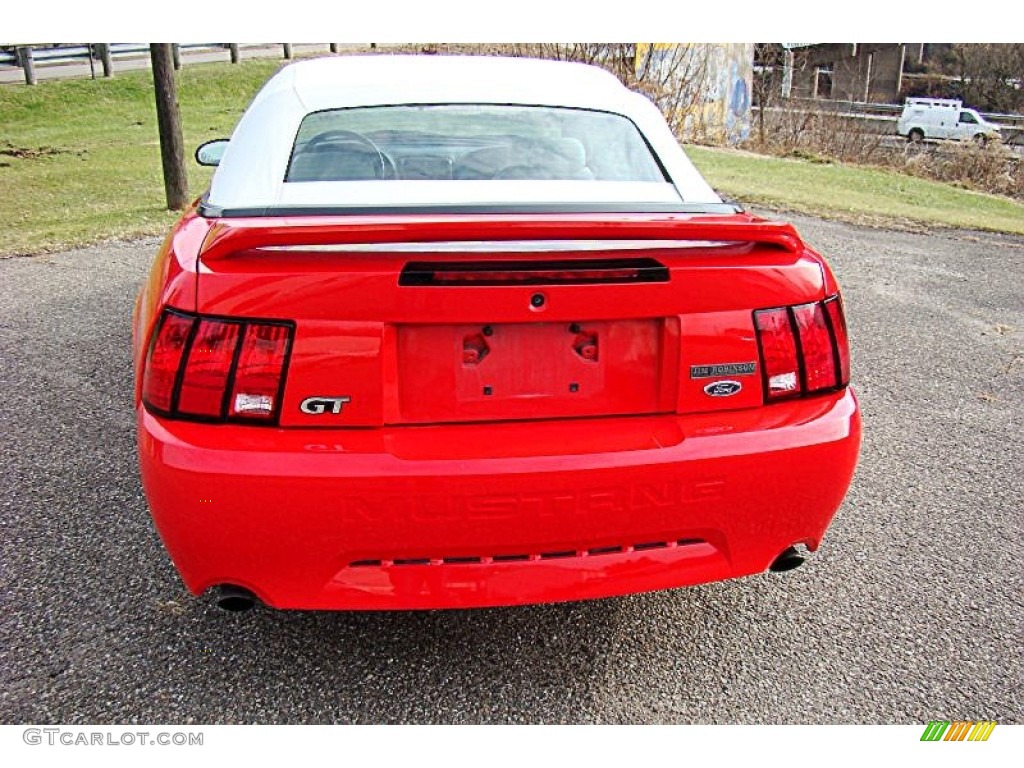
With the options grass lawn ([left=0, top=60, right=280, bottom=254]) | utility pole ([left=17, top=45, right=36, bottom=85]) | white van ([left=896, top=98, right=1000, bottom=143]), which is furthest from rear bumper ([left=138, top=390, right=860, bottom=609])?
white van ([left=896, top=98, right=1000, bottom=143])

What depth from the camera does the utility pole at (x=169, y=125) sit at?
888 centimetres

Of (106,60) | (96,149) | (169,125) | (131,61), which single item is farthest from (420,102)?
(131,61)

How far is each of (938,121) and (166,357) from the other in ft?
127

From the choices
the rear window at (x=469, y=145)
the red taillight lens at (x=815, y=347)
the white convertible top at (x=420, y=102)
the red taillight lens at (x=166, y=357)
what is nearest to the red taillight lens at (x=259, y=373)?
the red taillight lens at (x=166, y=357)

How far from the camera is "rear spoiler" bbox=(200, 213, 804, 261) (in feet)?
6.13

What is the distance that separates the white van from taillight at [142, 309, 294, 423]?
120 ft

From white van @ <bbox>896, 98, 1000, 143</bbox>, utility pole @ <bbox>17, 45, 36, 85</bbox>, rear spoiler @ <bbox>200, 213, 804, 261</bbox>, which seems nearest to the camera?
rear spoiler @ <bbox>200, 213, 804, 261</bbox>

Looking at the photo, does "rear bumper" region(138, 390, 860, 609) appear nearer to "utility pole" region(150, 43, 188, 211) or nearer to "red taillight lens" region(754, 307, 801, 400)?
"red taillight lens" region(754, 307, 801, 400)

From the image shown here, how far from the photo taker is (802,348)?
218 cm

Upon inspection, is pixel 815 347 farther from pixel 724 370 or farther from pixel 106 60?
pixel 106 60

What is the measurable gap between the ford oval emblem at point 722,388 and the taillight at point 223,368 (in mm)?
1019

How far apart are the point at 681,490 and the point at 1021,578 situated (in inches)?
64.3
